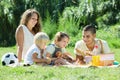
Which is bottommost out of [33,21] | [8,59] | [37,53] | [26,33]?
[8,59]

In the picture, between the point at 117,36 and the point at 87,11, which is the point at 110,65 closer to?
the point at 117,36

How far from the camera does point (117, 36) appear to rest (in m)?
16.2

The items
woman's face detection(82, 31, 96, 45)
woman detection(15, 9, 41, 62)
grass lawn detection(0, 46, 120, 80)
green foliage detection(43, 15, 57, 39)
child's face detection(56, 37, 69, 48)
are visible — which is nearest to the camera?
grass lawn detection(0, 46, 120, 80)

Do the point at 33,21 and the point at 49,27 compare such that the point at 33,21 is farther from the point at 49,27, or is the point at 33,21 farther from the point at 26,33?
the point at 49,27

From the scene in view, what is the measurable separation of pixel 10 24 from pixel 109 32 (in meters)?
5.00

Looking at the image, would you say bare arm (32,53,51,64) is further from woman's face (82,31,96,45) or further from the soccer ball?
woman's face (82,31,96,45)

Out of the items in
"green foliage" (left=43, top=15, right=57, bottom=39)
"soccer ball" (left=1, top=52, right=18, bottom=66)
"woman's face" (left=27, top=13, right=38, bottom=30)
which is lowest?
"green foliage" (left=43, top=15, right=57, bottom=39)

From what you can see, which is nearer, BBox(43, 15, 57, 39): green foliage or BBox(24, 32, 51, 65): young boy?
BBox(24, 32, 51, 65): young boy

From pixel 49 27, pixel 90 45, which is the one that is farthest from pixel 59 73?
pixel 49 27

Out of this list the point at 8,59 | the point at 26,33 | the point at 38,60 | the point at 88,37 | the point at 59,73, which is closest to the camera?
the point at 59,73

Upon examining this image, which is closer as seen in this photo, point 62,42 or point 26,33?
point 62,42

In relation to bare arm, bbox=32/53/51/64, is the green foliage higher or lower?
lower

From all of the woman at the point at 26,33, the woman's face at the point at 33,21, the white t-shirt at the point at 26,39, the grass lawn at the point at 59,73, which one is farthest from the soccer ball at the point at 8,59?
the grass lawn at the point at 59,73

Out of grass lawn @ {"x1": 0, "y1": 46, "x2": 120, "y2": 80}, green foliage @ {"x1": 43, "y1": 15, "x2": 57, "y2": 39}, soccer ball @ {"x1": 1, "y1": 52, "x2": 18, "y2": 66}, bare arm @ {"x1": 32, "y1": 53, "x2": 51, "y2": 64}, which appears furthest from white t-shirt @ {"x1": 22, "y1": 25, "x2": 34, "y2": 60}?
green foliage @ {"x1": 43, "y1": 15, "x2": 57, "y2": 39}
